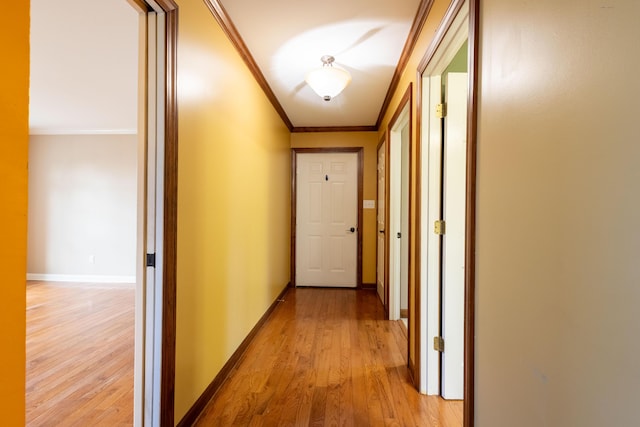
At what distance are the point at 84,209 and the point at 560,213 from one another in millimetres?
5905

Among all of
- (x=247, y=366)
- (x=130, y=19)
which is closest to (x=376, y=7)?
(x=130, y=19)

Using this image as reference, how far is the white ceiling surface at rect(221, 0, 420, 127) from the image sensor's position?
1838 millimetres

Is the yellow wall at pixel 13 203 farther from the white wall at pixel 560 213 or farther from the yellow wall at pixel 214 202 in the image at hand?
the white wall at pixel 560 213

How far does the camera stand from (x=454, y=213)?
1760mm

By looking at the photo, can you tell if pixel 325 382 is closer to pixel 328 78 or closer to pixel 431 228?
pixel 431 228

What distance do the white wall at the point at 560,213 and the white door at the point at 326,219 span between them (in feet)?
11.2

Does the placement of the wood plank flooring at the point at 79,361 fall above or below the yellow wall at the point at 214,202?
below

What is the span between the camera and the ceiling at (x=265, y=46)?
6.07ft

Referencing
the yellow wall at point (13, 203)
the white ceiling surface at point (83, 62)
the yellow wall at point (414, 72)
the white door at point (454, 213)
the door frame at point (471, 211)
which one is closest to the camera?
the yellow wall at point (13, 203)

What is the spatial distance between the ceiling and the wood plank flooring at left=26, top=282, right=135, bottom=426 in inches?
94.2

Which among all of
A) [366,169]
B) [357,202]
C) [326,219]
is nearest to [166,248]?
[326,219]

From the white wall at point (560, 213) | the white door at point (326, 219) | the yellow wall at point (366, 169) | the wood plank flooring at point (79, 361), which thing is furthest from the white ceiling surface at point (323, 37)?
the wood plank flooring at point (79, 361)

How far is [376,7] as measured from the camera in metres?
1.83

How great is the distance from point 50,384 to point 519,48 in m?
3.08
